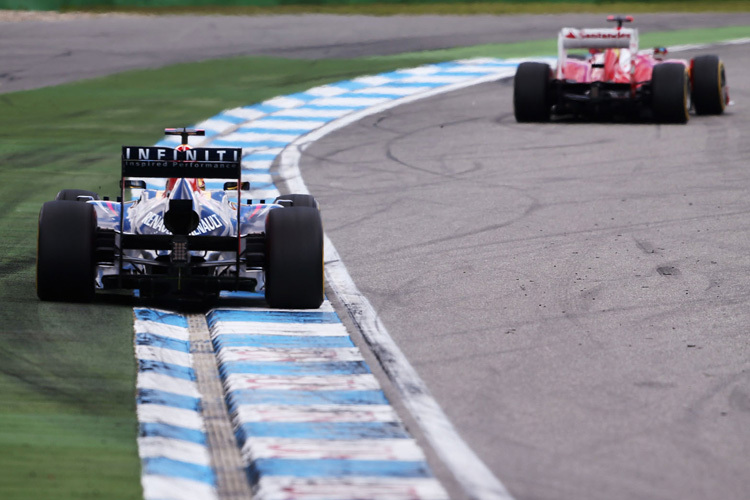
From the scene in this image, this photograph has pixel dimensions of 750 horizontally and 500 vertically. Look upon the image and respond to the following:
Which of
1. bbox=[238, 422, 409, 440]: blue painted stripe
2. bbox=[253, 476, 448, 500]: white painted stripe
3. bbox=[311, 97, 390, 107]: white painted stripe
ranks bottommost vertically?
bbox=[311, 97, 390, 107]: white painted stripe

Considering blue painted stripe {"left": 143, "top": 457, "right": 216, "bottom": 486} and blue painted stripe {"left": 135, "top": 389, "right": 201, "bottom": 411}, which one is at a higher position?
blue painted stripe {"left": 143, "top": 457, "right": 216, "bottom": 486}

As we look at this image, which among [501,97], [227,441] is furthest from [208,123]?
[227,441]

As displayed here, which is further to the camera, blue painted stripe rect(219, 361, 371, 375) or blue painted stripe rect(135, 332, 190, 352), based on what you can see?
blue painted stripe rect(135, 332, 190, 352)

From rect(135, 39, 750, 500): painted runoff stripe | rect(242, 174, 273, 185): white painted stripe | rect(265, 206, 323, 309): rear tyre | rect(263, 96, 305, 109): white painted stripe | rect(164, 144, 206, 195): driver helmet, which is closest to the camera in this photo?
rect(135, 39, 750, 500): painted runoff stripe

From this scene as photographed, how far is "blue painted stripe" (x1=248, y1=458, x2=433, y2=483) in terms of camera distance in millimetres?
6254

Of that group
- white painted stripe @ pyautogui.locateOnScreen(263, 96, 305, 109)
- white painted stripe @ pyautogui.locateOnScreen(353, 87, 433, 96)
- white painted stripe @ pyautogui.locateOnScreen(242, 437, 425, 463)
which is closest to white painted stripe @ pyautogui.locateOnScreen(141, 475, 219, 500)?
white painted stripe @ pyautogui.locateOnScreen(242, 437, 425, 463)

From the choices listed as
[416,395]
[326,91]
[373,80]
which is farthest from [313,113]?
[416,395]

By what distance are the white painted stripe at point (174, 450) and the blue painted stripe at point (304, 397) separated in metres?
0.67

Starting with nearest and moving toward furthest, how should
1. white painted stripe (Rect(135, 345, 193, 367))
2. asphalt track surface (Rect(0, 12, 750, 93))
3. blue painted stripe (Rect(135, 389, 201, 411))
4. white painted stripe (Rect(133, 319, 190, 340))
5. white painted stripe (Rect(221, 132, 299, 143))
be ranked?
blue painted stripe (Rect(135, 389, 201, 411))
white painted stripe (Rect(135, 345, 193, 367))
white painted stripe (Rect(133, 319, 190, 340))
white painted stripe (Rect(221, 132, 299, 143))
asphalt track surface (Rect(0, 12, 750, 93))

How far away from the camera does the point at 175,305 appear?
386 inches

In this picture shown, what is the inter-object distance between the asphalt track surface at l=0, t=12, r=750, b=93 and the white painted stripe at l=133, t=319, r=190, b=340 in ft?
47.5

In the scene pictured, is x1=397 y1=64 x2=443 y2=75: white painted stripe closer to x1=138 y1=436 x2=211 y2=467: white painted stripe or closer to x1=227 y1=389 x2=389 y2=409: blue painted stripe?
x1=227 y1=389 x2=389 y2=409: blue painted stripe

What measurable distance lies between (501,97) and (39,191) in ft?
32.6

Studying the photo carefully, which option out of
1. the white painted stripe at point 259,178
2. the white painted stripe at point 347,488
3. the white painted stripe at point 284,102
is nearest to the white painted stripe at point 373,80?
the white painted stripe at point 284,102
